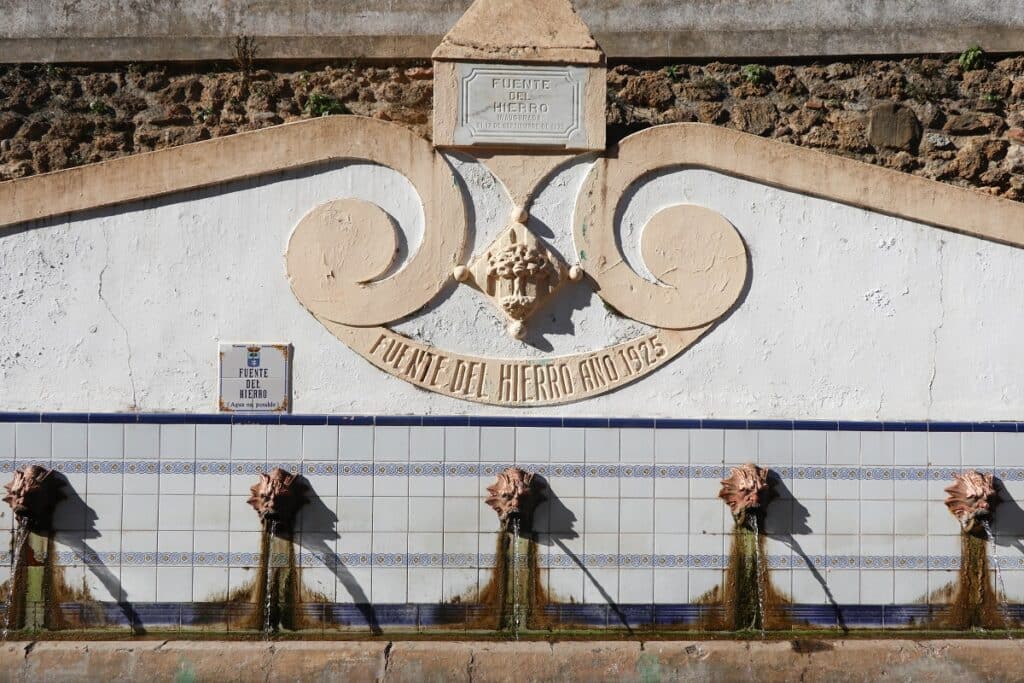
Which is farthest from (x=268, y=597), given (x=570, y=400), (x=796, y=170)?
(x=796, y=170)

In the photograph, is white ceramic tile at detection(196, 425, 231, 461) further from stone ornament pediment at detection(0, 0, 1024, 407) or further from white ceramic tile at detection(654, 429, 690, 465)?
white ceramic tile at detection(654, 429, 690, 465)

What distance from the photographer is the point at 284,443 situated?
6172 millimetres

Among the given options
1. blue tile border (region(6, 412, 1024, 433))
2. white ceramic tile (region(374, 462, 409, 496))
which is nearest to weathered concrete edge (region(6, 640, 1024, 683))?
white ceramic tile (region(374, 462, 409, 496))

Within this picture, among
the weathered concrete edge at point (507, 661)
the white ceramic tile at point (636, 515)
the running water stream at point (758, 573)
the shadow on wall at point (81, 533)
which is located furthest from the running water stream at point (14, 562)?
the running water stream at point (758, 573)

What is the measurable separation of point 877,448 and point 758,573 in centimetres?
102

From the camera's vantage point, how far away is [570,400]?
622cm

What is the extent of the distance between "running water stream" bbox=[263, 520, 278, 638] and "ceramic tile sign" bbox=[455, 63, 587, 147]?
2481 mm

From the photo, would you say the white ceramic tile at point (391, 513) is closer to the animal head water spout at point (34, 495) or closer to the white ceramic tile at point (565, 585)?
the white ceramic tile at point (565, 585)

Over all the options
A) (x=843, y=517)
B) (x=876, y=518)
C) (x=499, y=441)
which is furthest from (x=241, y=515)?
(x=876, y=518)

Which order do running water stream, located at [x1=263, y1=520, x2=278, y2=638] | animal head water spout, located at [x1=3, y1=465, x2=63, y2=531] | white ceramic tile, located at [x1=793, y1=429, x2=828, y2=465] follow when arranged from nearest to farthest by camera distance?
animal head water spout, located at [x1=3, y1=465, x2=63, y2=531] → running water stream, located at [x1=263, y1=520, x2=278, y2=638] → white ceramic tile, located at [x1=793, y1=429, x2=828, y2=465]

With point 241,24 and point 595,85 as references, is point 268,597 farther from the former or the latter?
point 241,24

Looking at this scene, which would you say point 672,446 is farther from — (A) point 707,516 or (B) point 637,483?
(A) point 707,516

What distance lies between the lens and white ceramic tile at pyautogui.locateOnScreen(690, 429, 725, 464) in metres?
6.27

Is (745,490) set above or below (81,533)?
above
